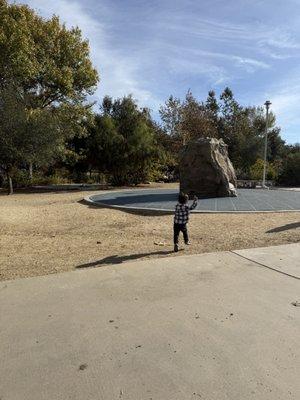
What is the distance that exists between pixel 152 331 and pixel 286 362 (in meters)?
1.17

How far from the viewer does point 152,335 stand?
3.68 m

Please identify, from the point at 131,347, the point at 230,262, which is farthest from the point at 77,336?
the point at 230,262

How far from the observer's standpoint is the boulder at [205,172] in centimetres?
1644

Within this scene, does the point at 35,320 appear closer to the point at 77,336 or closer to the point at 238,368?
the point at 77,336

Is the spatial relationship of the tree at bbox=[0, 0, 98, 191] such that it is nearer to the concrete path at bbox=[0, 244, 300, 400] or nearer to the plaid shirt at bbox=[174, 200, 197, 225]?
the plaid shirt at bbox=[174, 200, 197, 225]

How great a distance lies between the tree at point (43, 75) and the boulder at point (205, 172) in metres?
8.77

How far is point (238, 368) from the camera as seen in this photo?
310 centimetres

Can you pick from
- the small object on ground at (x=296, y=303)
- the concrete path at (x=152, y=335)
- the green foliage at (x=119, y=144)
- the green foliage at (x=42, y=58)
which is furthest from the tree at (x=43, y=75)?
the small object on ground at (x=296, y=303)

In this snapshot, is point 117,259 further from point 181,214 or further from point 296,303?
point 296,303

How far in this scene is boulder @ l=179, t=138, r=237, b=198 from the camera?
53.9ft

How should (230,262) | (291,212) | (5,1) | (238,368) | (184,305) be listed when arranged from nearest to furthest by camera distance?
(238,368)
(184,305)
(230,262)
(291,212)
(5,1)

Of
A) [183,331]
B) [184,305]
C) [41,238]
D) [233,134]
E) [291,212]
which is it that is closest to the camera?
[183,331]

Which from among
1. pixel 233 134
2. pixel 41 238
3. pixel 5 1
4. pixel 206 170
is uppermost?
pixel 5 1

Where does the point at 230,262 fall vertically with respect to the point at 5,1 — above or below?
below
